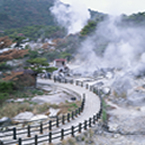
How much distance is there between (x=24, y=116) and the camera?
14750 mm

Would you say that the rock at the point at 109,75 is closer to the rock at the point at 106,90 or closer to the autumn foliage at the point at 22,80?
the rock at the point at 106,90

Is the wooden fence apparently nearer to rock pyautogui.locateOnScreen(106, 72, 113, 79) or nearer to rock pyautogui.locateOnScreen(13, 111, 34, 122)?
rock pyautogui.locateOnScreen(13, 111, 34, 122)

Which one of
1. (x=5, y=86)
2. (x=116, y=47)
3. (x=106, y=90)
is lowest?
(x=106, y=90)

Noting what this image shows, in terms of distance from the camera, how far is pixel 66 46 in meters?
54.9

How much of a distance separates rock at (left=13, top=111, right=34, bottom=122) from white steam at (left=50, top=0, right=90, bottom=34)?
5722 cm

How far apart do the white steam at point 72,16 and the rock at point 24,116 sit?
57.2 meters

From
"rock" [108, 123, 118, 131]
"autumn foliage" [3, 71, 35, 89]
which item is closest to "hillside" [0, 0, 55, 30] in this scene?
"autumn foliage" [3, 71, 35, 89]

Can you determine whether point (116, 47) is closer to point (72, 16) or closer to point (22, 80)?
point (22, 80)

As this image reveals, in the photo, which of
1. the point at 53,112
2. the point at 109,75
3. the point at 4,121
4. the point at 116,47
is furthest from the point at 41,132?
the point at 116,47

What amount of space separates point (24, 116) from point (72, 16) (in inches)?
3374

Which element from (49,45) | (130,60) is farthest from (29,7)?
(130,60)

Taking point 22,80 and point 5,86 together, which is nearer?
point 5,86

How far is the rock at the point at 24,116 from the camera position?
47.0 ft

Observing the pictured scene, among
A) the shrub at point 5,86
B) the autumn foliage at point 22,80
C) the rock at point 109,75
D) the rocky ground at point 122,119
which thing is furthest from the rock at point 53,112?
the rock at point 109,75
